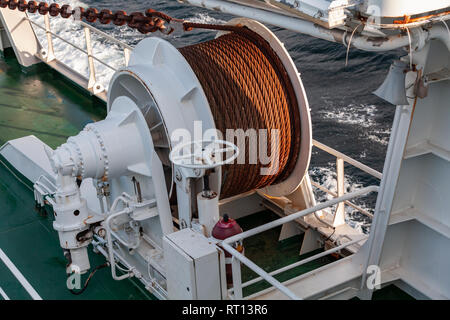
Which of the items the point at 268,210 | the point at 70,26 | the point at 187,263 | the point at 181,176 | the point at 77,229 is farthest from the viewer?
the point at 70,26

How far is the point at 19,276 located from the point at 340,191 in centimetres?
276

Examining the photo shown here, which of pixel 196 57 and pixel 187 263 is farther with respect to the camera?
pixel 196 57

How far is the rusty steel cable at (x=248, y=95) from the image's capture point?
4.93 m

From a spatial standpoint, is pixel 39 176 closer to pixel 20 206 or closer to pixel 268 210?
pixel 20 206

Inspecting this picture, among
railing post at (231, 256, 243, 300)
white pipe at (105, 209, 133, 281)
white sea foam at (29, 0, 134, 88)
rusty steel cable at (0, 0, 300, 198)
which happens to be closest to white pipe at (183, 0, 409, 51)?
rusty steel cable at (0, 0, 300, 198)

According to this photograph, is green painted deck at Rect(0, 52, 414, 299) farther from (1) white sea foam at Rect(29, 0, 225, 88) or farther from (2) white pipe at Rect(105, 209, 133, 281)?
(1) white sea foam at Rect(29, 0, 225, 88)

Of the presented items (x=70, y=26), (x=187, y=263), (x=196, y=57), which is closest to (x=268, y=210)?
A: (x=196, y=57)

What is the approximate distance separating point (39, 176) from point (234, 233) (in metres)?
→ 2.99

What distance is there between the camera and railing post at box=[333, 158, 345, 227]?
5273 millimetres

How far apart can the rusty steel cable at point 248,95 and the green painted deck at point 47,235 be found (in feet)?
2.24

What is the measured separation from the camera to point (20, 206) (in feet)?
20.6

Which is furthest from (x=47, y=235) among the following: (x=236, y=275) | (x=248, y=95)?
(x=236, y=275)

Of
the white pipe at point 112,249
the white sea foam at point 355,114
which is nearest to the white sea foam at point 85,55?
the white sea foam at point 355,114

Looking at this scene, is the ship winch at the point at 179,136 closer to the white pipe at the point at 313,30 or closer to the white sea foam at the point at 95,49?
the white pipe at the point at 313,30
